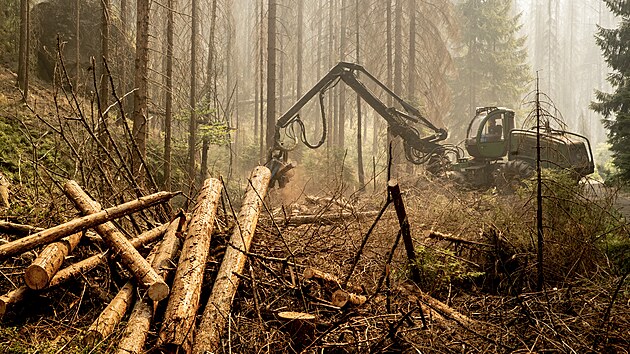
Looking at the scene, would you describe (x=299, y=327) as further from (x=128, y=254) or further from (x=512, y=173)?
(x=512, y=173)

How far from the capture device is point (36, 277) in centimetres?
383

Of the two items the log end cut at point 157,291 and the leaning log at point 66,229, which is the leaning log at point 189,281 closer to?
the log end cut at point 157,291

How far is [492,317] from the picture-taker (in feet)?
15.2

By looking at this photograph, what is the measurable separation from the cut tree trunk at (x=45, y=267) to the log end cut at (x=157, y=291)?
0.83 metres

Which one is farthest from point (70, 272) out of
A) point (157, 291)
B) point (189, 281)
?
point (189, 281)

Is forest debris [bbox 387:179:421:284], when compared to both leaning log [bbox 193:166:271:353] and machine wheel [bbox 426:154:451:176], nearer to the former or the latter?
leaning log [bbox 193:166:271:353]

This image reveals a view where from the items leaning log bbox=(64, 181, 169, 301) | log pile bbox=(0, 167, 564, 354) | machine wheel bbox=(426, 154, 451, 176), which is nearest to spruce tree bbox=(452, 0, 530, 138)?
machine wheel bbox=(426, 154, 451, 176)

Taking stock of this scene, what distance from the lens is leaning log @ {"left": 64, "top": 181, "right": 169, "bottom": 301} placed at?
3.95 m

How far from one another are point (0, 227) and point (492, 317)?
4.93m

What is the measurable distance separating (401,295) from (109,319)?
2837mm

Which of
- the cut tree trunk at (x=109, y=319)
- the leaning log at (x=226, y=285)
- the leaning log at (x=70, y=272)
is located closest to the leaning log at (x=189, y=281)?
the leaning log at (x=226, y=285)

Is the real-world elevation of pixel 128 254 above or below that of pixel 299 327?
above

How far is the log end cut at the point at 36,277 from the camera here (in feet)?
12.5

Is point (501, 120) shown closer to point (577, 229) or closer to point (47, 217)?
point (577, 229)
